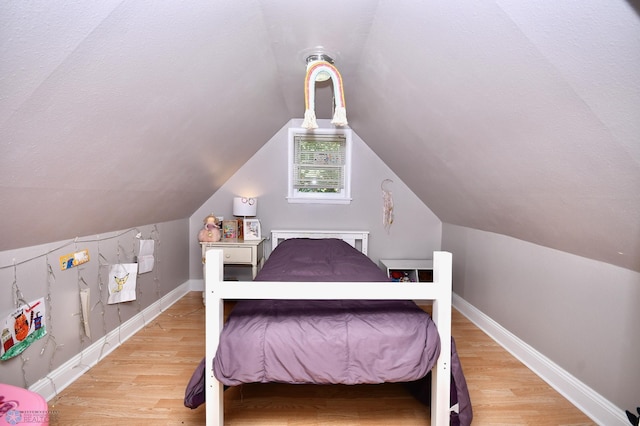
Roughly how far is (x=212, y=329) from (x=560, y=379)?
78.9 inches

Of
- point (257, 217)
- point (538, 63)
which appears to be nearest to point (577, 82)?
point (538, 63)

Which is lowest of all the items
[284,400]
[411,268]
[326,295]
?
[284,400]

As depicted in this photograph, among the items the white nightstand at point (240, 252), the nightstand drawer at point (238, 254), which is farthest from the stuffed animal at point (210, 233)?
the nightstand drawer at point (238, 254)

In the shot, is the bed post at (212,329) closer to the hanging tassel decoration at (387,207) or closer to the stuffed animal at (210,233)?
the stuffed animal at (210,233)

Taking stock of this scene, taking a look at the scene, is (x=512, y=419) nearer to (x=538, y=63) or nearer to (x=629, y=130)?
(x=629, y=130)

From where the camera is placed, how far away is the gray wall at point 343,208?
3.35m

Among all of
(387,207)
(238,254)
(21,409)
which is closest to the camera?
(21,409)

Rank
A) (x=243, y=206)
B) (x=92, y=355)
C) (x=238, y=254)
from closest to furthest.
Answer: (x=92, y=355) < (x=238, y=254) < (x=243, y=206)

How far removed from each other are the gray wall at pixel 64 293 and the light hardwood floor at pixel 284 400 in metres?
0.22

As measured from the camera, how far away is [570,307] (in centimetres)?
171

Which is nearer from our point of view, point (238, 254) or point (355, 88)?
point (355, 88)

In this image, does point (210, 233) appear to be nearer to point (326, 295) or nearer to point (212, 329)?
→ point (212, 329)

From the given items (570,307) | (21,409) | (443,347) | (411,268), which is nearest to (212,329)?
(21,409)

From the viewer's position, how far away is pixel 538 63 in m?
1.01
